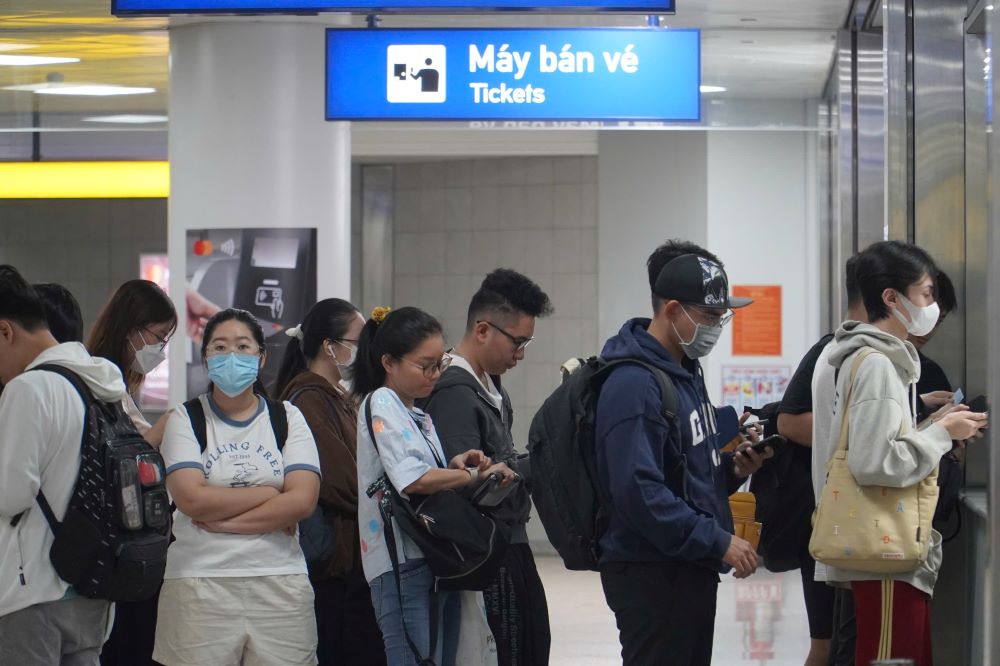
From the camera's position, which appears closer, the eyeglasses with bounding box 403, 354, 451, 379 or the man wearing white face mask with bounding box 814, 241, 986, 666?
the man wearing white face mask with bounding box 814, 241, 986, 666

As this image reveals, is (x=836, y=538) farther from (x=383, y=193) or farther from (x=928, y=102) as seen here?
(x=383, y=193)

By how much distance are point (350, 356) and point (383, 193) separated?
6.89 metres

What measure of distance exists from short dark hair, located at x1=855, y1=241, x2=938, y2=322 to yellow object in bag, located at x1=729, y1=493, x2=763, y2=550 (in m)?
0.82

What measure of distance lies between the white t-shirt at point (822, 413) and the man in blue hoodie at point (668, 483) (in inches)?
23.7

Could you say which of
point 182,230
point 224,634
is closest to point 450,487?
point 224,634

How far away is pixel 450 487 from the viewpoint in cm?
375

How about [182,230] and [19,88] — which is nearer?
[182,230]

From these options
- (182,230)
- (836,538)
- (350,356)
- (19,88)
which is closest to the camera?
(836,538)

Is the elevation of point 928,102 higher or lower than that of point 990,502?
higher

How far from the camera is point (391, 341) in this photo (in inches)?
154

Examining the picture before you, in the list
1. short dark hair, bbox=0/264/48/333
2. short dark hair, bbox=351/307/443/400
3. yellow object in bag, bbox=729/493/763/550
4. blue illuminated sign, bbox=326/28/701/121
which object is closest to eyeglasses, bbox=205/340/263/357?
short dark hair, bbox=351/307/443/400

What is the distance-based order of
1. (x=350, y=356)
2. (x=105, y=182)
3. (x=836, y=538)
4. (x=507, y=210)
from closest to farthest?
(x=836, y=538) → (x=350, y=356) → (x=105, y=182) → (x=507, y=210)

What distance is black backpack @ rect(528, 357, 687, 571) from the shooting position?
3445 millimetres

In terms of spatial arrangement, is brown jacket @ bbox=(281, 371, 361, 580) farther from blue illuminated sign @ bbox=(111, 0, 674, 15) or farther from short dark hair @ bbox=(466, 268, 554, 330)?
blue illuminated sign @ bbox=(111, 0, 674, 15)
